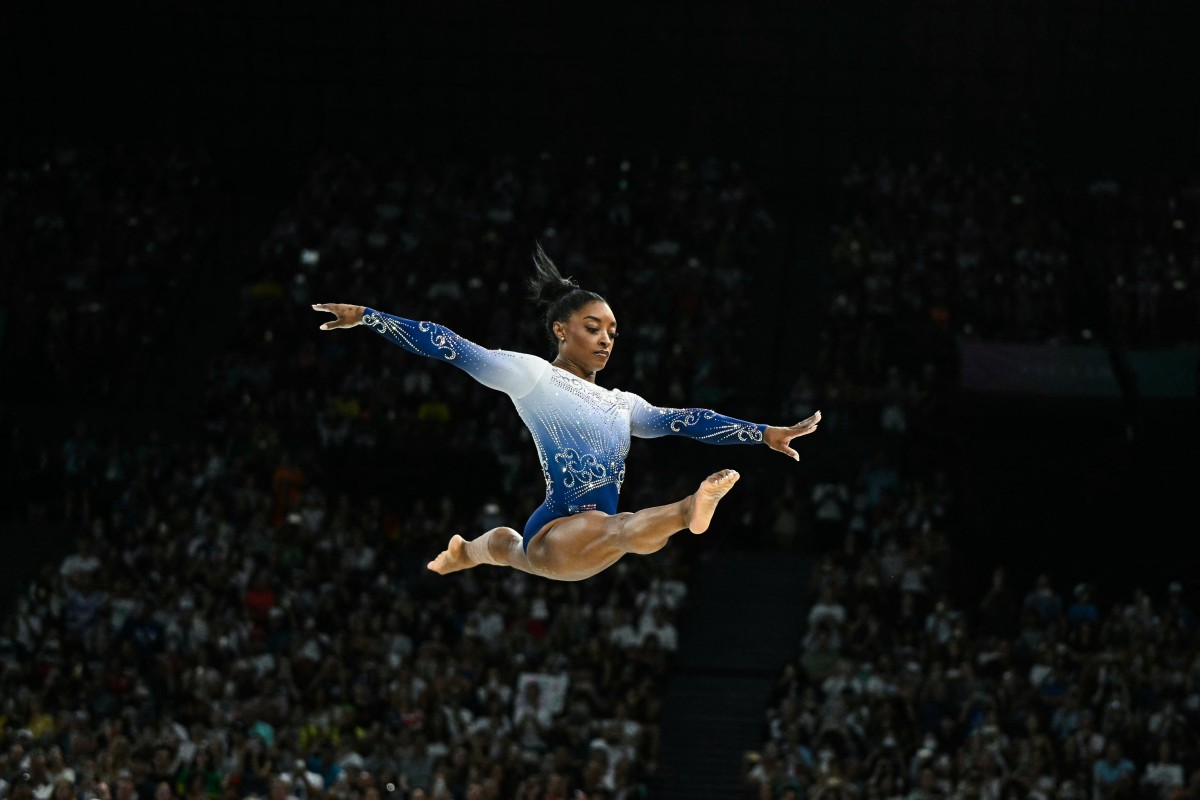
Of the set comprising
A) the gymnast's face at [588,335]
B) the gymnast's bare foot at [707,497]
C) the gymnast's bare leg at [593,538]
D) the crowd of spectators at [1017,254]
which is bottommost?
the gymnast's bare leg at [593,538]

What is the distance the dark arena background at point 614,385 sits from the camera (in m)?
15.9

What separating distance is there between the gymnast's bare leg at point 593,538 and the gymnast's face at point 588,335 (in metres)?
0.76

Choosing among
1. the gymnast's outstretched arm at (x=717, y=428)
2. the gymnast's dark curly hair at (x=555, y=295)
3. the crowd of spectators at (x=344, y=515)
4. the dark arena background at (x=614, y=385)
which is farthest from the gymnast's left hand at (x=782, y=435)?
the crowd of spectators at (x=344, y=515)

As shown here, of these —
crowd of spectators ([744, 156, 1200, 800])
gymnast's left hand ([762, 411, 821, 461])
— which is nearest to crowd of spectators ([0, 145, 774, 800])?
crowd of spectators ([744, 156, 1200, 800])

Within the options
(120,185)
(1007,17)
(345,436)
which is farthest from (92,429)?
(1007,17)

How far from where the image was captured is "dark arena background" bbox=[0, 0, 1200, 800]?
626 inches

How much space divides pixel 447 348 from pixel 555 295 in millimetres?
900

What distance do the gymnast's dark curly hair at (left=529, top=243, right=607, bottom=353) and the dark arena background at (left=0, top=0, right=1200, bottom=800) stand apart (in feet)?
23.2

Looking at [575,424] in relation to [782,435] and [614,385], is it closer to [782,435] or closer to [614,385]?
[782,435]

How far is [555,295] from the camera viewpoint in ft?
27.5

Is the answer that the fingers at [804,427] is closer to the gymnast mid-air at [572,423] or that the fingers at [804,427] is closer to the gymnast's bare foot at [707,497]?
the gymnast mid-air at [572,423]

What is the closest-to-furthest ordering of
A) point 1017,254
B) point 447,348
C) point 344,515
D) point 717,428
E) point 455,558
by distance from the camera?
point 447,348, point 717,428, point 455,558, point 344,515, point 1017,254

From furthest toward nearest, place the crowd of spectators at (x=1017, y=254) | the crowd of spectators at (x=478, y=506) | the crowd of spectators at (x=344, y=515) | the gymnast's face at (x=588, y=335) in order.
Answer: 1. the crowd of spectators at (x=1017, y=254)
2. the crowd of spectators at (x=344, y=515)
3. the crowd of spectators at (x=478, y=506)
4. the gymnast's face at (x=588, y=335)

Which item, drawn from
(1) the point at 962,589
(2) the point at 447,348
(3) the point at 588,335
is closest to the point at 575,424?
(3) the point at 588,335
